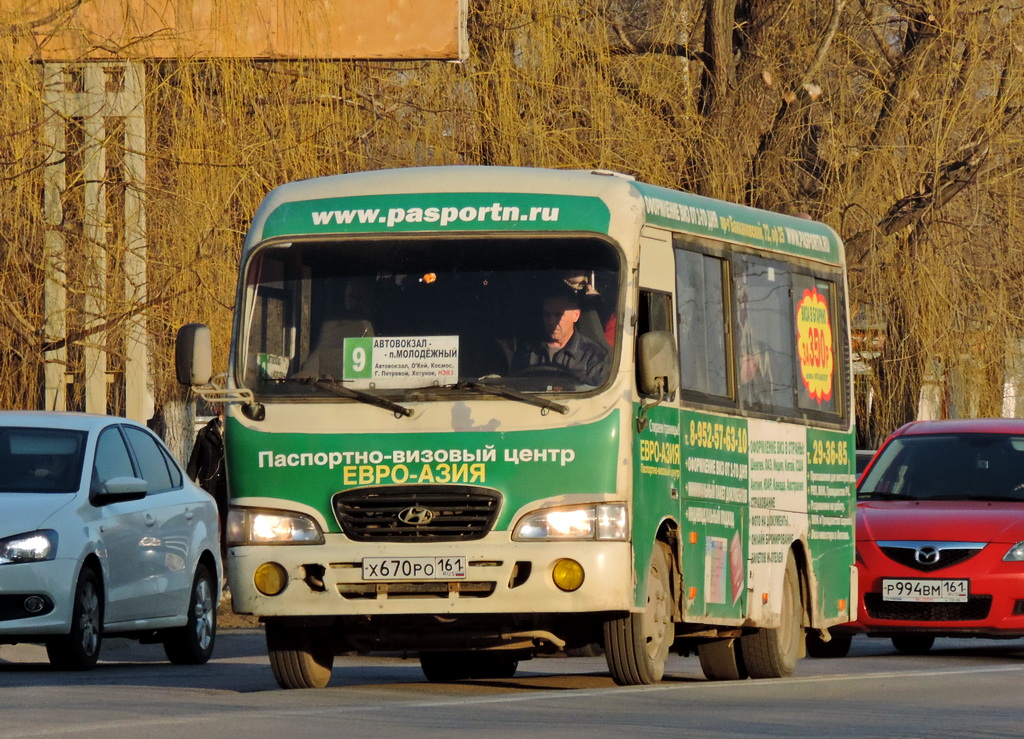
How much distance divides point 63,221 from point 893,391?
931cm

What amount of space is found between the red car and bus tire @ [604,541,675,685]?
4.62 metres

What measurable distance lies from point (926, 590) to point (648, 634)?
501cm

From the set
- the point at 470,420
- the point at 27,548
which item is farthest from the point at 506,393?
the point at 27,548

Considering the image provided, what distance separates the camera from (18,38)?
18812 mm

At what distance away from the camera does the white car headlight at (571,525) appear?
1259 centimetres

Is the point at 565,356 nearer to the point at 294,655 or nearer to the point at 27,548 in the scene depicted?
the point at 294,655

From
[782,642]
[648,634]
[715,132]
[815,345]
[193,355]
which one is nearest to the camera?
[193,355]

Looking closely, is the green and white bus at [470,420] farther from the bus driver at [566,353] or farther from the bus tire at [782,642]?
the bus tire at [782,642]

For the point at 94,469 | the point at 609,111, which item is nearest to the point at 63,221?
the point at 94,469

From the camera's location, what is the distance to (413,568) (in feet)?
41.3

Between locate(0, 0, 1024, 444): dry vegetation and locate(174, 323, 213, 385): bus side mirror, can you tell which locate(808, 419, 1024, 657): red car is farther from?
locate(174, 323, 213, 385): bus side mirror

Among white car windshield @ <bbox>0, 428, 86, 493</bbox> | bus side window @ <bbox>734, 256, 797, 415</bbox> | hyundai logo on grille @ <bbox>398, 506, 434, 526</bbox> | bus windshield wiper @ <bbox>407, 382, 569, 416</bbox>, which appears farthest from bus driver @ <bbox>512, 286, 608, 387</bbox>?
white car windshield @ <bbox>0, 428, 86, 493</bbox>

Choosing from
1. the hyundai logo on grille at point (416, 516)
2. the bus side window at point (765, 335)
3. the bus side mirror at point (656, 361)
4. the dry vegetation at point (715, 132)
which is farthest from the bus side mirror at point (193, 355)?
the dry vegetation at point (715, 132)

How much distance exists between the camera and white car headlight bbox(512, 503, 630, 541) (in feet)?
41.3
